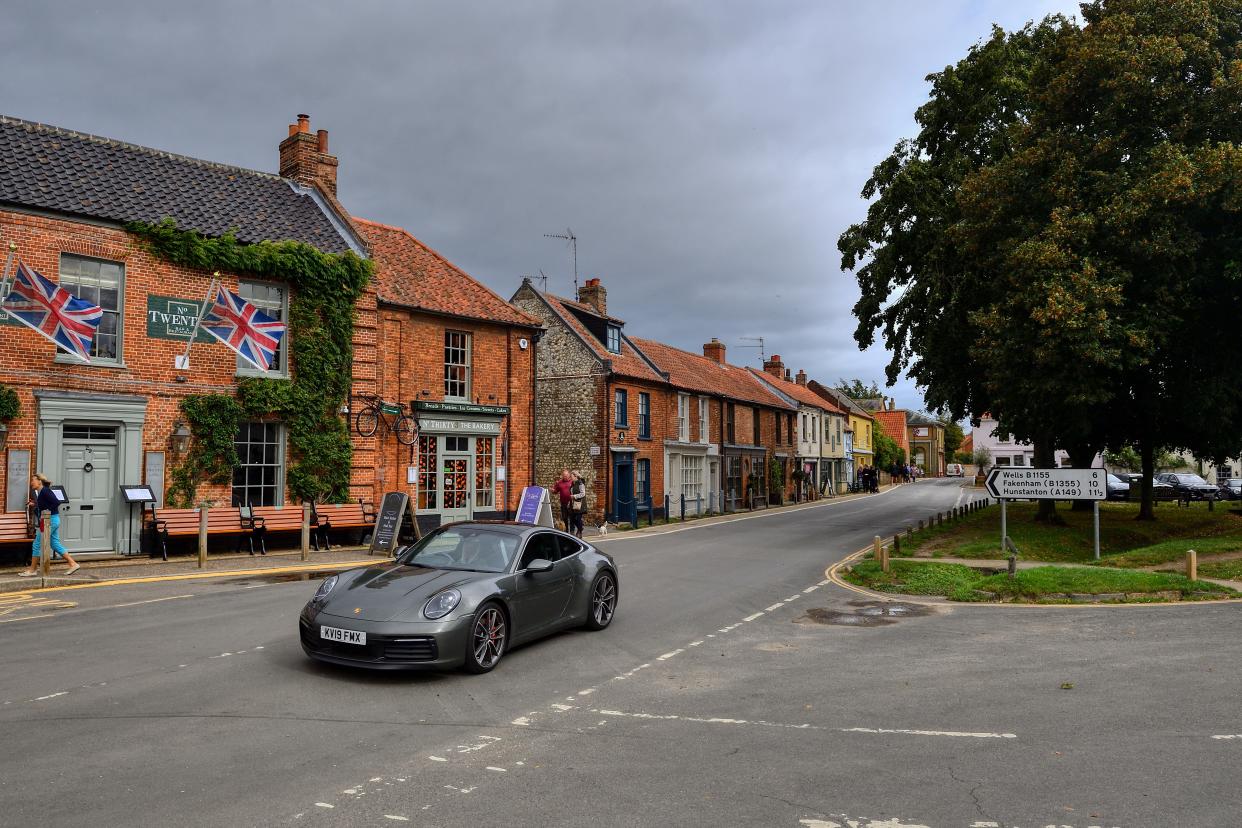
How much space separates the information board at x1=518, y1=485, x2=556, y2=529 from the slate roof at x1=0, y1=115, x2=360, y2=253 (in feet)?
25.4

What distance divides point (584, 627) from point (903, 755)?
A: 16.7 feet

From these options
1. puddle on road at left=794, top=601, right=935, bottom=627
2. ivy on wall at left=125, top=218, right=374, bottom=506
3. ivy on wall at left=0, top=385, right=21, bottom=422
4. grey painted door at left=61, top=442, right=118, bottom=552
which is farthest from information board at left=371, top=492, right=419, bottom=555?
puddle on road at left=794, top=601, right=935, bottom=627

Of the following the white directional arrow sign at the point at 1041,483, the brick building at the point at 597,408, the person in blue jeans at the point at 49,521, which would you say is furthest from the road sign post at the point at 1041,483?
the person in blue jeans at the point at 49,521

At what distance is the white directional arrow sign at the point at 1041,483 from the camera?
1702 centimetres

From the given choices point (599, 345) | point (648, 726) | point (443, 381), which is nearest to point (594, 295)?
point (599, 345)

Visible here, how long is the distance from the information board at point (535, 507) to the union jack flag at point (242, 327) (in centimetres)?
697

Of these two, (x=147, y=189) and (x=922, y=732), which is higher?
(x=147, y=189)

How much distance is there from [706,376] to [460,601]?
33.9 m

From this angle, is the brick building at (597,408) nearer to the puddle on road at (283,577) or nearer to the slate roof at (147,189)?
the slate roof at (147,189)

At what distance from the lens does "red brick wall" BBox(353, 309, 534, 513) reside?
21.0 m

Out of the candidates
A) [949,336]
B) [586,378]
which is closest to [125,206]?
[586,378]

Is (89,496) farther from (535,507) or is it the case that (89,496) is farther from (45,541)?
(535,507)

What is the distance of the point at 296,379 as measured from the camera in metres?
19.6

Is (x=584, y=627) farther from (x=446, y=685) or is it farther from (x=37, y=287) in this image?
(x=37, y=287)
